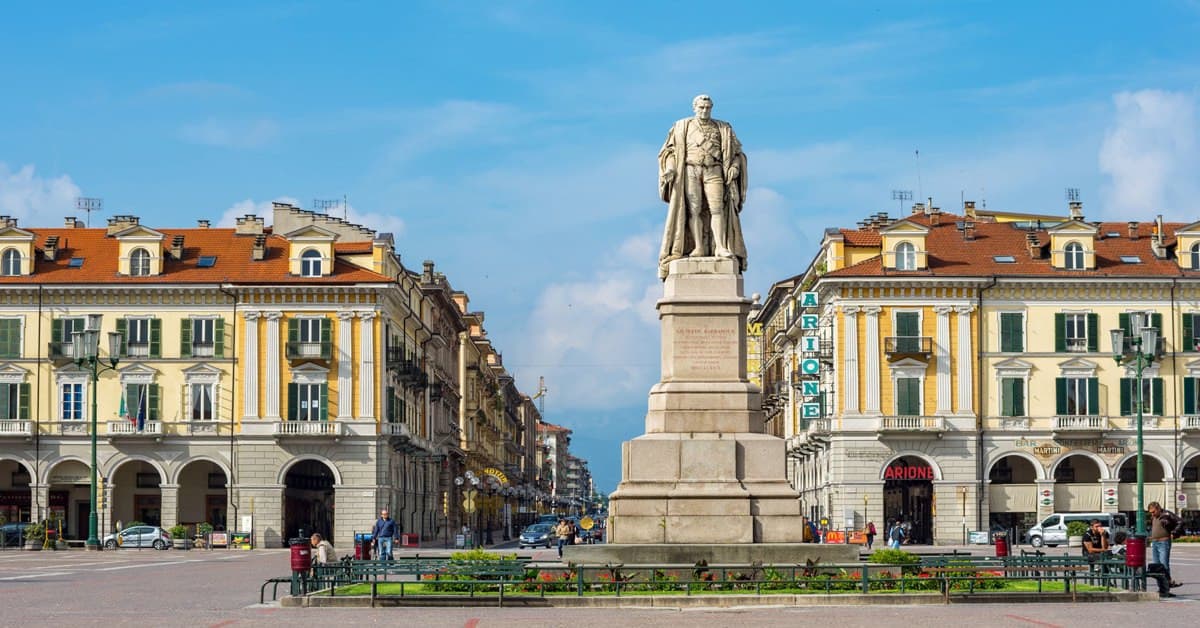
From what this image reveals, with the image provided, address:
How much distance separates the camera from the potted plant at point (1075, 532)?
2876 inches

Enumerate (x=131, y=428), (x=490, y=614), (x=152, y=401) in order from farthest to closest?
(x=152, y=401) → (x=131, y=428) → (x=490, y=614)

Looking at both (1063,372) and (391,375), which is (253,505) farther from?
(1063,372)

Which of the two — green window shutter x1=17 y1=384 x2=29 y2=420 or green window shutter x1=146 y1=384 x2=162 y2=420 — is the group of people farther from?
green window shutter x1=17 y1=384 x2=29 y2=420

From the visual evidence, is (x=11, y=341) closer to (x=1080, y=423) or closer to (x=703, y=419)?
(x=1080, y=423)

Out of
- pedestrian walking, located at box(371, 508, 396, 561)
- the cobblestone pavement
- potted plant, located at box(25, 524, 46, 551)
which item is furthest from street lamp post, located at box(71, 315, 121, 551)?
the cobblestone pavement

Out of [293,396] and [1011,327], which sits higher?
[1011,327]

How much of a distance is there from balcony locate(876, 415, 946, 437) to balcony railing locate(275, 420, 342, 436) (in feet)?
79.6

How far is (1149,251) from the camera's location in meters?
86.5

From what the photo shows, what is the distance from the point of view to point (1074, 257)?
84.0 meters

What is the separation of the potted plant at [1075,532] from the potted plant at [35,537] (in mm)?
40420

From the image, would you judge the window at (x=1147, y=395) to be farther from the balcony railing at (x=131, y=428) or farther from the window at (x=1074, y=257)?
the balcony railing at (x=131, y=428)

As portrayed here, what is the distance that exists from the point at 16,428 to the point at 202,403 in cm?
816

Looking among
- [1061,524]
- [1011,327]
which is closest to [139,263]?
[1011,327]

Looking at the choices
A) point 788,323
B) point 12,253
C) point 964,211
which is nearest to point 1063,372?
point 964,211
